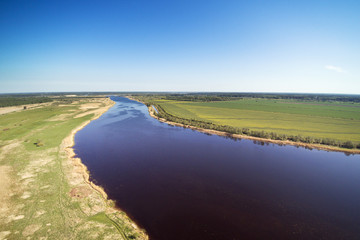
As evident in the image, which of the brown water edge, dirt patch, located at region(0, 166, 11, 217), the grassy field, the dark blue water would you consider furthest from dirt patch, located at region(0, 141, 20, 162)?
the dark blue water

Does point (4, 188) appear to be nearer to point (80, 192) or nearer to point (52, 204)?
point (52, 204)

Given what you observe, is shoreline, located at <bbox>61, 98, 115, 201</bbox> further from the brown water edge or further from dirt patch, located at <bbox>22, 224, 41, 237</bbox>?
dirt patch, located at <bbox>22, 224, 41, 237</bbox>

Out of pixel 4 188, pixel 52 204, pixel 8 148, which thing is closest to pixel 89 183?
pixel 52 204

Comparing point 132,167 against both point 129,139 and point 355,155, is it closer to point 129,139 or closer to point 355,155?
point 129,139

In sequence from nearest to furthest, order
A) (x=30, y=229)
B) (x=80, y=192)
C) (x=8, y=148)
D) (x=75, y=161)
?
1. (x=30, y=229)
2. (x=80, y=192)
3. (x=75, y=161)
4. (x=8, y=148)

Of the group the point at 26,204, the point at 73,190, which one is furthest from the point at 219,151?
the point at 26,204

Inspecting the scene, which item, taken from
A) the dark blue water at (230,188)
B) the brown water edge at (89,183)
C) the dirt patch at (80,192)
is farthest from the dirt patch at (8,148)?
the dirt patch at (80,192)
